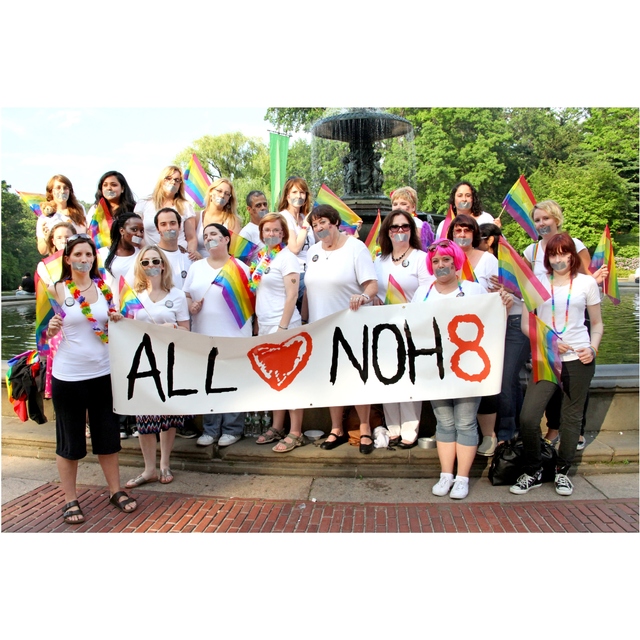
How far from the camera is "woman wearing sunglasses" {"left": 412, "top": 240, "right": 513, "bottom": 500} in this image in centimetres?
438

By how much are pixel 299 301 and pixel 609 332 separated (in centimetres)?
635

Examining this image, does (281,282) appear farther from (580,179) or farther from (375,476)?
(580,179)

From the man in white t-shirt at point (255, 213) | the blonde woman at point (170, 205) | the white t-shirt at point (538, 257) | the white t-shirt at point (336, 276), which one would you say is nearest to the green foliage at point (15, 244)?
the blonde woman at point (170, 205)

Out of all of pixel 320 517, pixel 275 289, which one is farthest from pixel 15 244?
pixel 320 517

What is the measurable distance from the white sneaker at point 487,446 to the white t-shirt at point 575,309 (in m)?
0.95

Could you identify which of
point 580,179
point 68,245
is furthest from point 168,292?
point 580,179

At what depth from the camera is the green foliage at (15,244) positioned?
131 ft

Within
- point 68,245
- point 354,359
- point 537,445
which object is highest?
point 68,245

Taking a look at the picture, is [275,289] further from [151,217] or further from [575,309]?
[575,309]

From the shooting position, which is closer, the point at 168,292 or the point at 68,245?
the point at 68,245

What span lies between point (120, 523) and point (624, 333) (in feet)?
27.1

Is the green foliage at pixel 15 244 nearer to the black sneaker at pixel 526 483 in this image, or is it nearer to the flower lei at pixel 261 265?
the flower lei at pixel 261 265

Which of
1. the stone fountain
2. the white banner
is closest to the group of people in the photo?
the white banner

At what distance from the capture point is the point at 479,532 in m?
3.89
